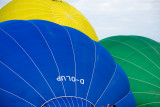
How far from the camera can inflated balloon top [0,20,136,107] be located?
6.47 meters

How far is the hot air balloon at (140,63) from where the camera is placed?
909 centimetres

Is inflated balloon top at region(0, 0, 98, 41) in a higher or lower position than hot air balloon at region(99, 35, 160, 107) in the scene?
higher

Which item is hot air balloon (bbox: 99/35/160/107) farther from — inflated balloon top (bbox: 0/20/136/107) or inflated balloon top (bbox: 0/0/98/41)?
inflated balloon top (bbox: 0/0/98/41)

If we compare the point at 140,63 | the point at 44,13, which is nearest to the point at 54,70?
the point at 140,63

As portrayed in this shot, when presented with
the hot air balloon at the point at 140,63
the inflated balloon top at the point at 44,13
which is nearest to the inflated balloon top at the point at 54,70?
the hot air balloon at the point at 140,63

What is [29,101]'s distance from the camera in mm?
6387

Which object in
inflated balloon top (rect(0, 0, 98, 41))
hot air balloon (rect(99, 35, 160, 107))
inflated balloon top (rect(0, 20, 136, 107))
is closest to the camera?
inflated balloon top (rect(0, 20, 136, 107))

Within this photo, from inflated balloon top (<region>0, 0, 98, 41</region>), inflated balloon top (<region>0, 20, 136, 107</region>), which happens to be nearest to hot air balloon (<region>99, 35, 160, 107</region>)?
inflated balloon top (<region>0, 20, 136, 107</region>)

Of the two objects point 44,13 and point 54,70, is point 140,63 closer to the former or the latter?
point 54,70

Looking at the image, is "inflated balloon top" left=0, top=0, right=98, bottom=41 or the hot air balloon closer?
the hot air balloon

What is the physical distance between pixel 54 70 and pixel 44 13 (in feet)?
20.4

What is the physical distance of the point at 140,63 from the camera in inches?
385

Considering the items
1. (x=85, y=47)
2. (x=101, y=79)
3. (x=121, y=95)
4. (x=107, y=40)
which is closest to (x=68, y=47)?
(x=85, y=47)

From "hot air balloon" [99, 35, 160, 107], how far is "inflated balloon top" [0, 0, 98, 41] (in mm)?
2425
